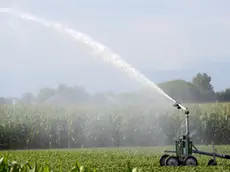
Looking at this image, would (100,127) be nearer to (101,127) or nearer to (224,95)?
(101,127)

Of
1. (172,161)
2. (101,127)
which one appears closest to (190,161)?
(172,161)

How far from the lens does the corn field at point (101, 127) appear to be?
1834 cm

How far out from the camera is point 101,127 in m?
19.3

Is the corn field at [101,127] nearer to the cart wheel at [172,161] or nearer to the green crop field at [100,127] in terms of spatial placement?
the green crop field at [100,127]

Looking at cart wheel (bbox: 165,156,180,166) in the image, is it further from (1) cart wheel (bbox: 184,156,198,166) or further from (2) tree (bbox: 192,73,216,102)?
(2) tree (bbox: 192,73,216,102)

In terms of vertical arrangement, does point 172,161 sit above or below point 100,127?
below

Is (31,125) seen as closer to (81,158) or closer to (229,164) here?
(81,158)

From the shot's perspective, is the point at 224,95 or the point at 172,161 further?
the point at 224,95

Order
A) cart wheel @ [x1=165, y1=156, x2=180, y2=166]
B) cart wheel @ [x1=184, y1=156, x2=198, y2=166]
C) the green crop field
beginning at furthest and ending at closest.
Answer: the green crop field
cart wheel @ [x1=165, y1=156, x2=180, y2=166]
cart wheel @ [x1=184, y1=156, x2=198, y2=166]

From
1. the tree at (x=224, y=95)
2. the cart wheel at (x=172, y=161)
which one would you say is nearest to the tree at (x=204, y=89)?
the tree at (x=224, y=95)

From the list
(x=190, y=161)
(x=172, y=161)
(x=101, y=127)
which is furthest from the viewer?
(x=101, y=127)

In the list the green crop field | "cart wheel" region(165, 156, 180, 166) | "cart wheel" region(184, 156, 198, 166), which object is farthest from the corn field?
"cart wheel" region(184, 156, 198, 166)

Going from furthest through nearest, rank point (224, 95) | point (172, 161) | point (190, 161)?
point (224, 95) < point (172, 161) < point (190, 161)

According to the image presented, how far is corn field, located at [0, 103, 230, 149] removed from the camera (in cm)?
1834
